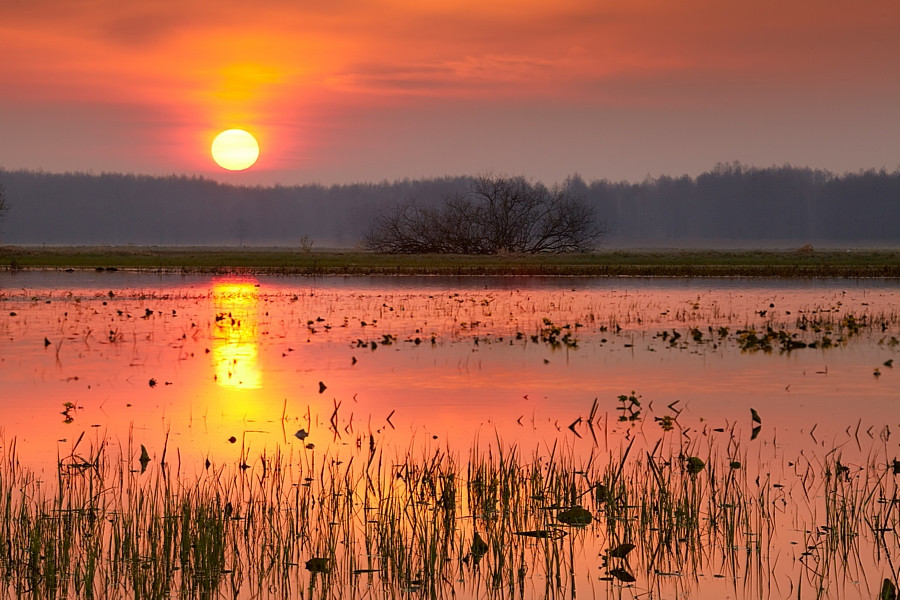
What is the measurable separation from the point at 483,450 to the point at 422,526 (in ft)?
11.5

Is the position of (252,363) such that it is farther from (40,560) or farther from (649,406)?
(40,560)

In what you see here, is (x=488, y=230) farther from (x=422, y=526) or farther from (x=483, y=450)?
(x=422, y=526)

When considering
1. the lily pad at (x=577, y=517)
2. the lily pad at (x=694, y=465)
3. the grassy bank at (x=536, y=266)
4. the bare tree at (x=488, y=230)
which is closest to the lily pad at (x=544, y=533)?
the lily pad at (x=577, y=517)

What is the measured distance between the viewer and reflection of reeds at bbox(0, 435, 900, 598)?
8.46 metres

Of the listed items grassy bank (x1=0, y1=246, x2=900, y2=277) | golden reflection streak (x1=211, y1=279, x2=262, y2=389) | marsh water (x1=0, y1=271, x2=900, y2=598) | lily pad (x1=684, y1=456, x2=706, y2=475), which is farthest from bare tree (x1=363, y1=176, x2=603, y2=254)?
lily pad (x1=684, y1=456, x2=706, y2=475)

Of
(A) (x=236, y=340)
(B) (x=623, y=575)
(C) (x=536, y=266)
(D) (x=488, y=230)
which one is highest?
(D) (x=488, y=230)

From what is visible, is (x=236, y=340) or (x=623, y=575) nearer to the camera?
(x=623, y=575)

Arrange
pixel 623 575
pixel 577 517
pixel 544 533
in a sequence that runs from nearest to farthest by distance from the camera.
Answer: pixel 623 575 → pixel 544 533 → pixel 577 517

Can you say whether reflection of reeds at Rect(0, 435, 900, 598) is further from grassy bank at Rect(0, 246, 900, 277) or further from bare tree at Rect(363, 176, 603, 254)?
bare tree at Rect(363, 176, 603, 254)

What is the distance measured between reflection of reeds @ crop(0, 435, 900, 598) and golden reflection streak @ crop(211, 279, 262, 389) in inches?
297

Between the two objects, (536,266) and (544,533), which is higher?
(536,266)

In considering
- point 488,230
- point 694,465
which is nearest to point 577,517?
point 694,465

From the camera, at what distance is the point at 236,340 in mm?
27375

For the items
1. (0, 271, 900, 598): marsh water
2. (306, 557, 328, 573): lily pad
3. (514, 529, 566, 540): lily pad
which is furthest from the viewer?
(514, 529, 566, 540): lily pad
